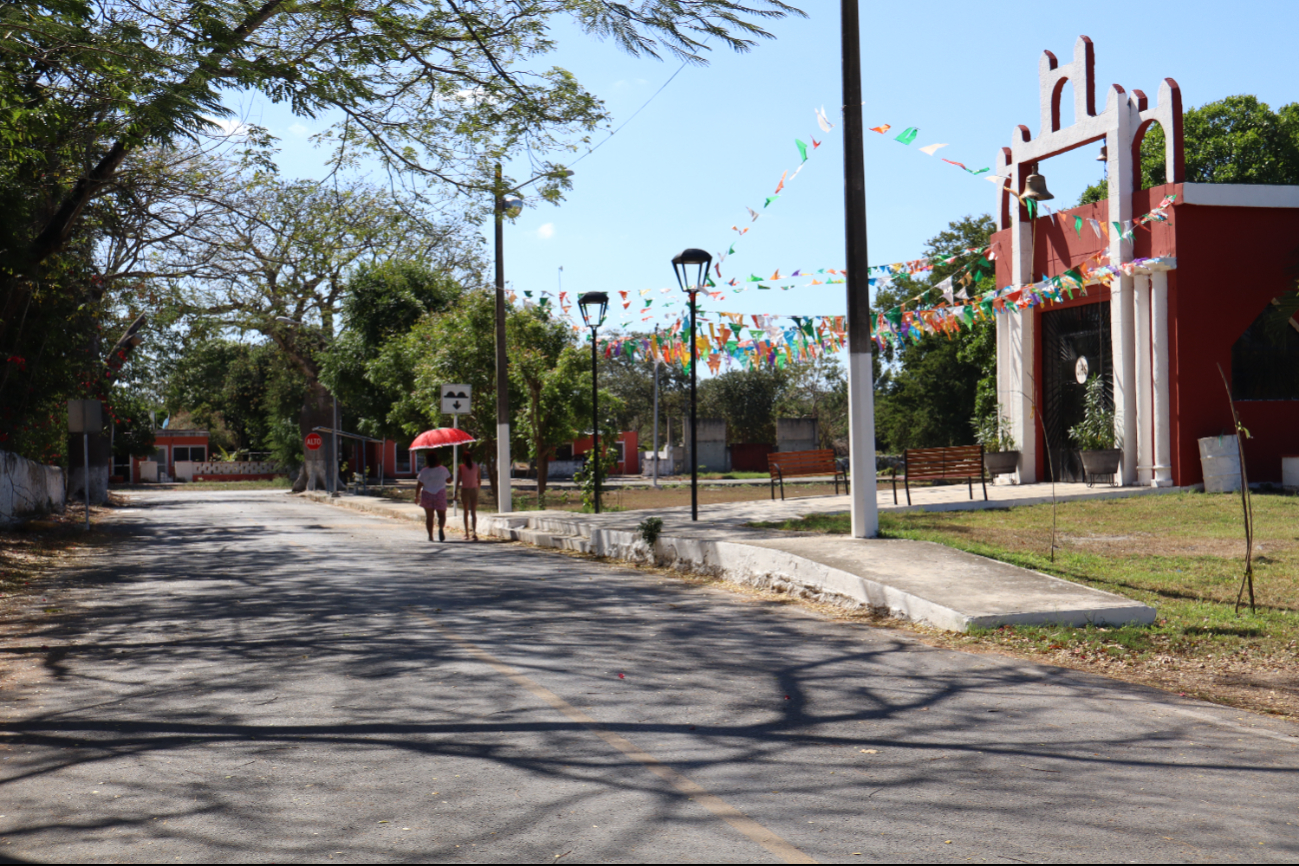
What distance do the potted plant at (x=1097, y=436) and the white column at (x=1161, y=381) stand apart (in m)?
0.73

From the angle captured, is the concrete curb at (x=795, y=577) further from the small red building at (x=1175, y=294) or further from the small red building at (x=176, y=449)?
the small red building at (x=176, y=449)

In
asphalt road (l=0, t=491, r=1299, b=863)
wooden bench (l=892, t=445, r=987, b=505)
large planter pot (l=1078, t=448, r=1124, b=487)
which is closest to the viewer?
asphalt road (l=0, t=491, r=1299, b=863)

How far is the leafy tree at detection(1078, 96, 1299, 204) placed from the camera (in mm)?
37875

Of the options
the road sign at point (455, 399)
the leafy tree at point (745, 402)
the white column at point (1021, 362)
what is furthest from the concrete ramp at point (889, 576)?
the leafy tree at point (745, 402)

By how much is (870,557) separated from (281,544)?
36.2ft

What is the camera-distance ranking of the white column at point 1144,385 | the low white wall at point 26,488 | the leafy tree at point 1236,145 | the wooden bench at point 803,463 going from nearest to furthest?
the white column at point 1144,385 < the low white wall at point 26,488 < the wooden bench at point 803,463 < the leafy tree at point 1236,145

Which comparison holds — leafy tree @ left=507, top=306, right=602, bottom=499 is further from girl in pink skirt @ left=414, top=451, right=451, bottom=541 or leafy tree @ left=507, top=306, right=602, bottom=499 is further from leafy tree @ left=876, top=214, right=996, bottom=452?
leafy tree @ left=876, top=214, right=996, bottom=452

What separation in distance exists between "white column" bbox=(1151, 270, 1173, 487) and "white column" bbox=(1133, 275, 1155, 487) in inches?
6.0

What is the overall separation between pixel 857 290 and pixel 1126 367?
967 cm

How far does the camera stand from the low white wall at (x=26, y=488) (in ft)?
64.2

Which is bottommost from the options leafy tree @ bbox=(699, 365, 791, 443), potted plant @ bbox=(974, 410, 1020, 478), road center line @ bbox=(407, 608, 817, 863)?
road center line @ bbox=(407, 608, 817, 863)

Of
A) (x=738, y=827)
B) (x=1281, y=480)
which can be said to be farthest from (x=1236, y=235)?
(x=738, y=827)

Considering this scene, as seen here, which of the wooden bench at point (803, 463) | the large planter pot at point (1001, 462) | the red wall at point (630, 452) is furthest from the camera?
the red wall at point (630, 452)

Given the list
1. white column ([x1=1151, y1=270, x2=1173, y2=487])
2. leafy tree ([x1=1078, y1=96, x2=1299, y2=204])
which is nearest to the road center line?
white column ([x1=1151, y1=270, x2=1173, y2=487])
